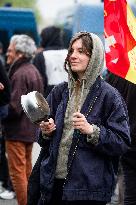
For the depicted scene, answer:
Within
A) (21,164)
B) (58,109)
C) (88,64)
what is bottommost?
(21,164)

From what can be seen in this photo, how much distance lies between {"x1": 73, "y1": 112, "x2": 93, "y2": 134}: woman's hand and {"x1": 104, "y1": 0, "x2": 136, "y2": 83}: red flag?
59 centimetres

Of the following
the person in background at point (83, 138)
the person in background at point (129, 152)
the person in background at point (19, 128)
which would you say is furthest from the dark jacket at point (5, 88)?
the person in background at point (83, 138)

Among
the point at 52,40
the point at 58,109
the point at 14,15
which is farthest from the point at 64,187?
the point at 14,15

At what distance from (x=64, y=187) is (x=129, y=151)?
0.99 m

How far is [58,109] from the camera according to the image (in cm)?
400

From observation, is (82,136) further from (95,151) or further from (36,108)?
(36,108)

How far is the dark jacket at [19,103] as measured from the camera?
589 centimetres

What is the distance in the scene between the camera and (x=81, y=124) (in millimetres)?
3707

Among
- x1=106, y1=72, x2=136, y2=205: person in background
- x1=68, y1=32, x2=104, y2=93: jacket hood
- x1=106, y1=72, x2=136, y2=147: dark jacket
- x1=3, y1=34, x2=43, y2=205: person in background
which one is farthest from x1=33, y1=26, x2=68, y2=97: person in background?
x1=68, y1=32, x2=104, y2=93: jacket hood

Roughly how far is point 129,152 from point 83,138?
3.13 feet

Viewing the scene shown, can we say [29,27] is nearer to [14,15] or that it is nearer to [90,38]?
[14,15]

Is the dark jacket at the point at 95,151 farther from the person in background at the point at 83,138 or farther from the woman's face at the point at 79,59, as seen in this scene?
the woman's face at the point at 79,59

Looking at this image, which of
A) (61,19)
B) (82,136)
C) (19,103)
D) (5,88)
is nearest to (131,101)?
(82,136)

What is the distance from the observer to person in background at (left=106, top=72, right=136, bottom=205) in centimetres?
466
